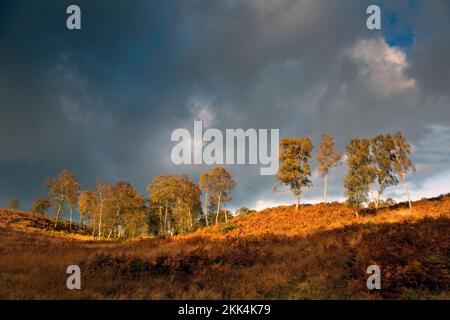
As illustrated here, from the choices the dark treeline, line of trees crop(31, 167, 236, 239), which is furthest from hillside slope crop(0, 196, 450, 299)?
line of trees crop(31, 167, 236, 239)

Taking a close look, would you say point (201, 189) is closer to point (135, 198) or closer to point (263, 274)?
point (135, 198)

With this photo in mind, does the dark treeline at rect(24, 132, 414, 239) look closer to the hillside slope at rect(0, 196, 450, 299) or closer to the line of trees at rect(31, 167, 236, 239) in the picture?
the line of trees at rect(31, 167, 236, 239)

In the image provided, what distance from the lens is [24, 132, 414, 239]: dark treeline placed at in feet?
131

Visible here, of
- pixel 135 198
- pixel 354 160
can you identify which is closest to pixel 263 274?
pixel 354 160

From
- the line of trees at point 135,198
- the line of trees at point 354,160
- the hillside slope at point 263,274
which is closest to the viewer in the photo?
the hillside slope at point 263,274

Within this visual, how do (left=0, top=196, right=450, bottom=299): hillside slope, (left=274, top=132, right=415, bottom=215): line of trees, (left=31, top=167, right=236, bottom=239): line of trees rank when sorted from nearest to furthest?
(left=0, top=196, right=450, bottom=299): hillside slope → (left=274, top=132, right=415, bottom=215): line of trees → (left=31, top=167, right=236, bottom=239): line of trees

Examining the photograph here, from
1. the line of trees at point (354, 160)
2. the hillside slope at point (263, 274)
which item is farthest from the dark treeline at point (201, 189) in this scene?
the hillside slope at point (263, 274)

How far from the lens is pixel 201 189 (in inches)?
2272

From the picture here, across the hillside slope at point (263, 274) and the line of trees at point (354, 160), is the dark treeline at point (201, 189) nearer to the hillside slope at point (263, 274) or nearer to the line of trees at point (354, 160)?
the line of trees at point (354, 160)

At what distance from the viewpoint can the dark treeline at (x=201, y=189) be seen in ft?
131
